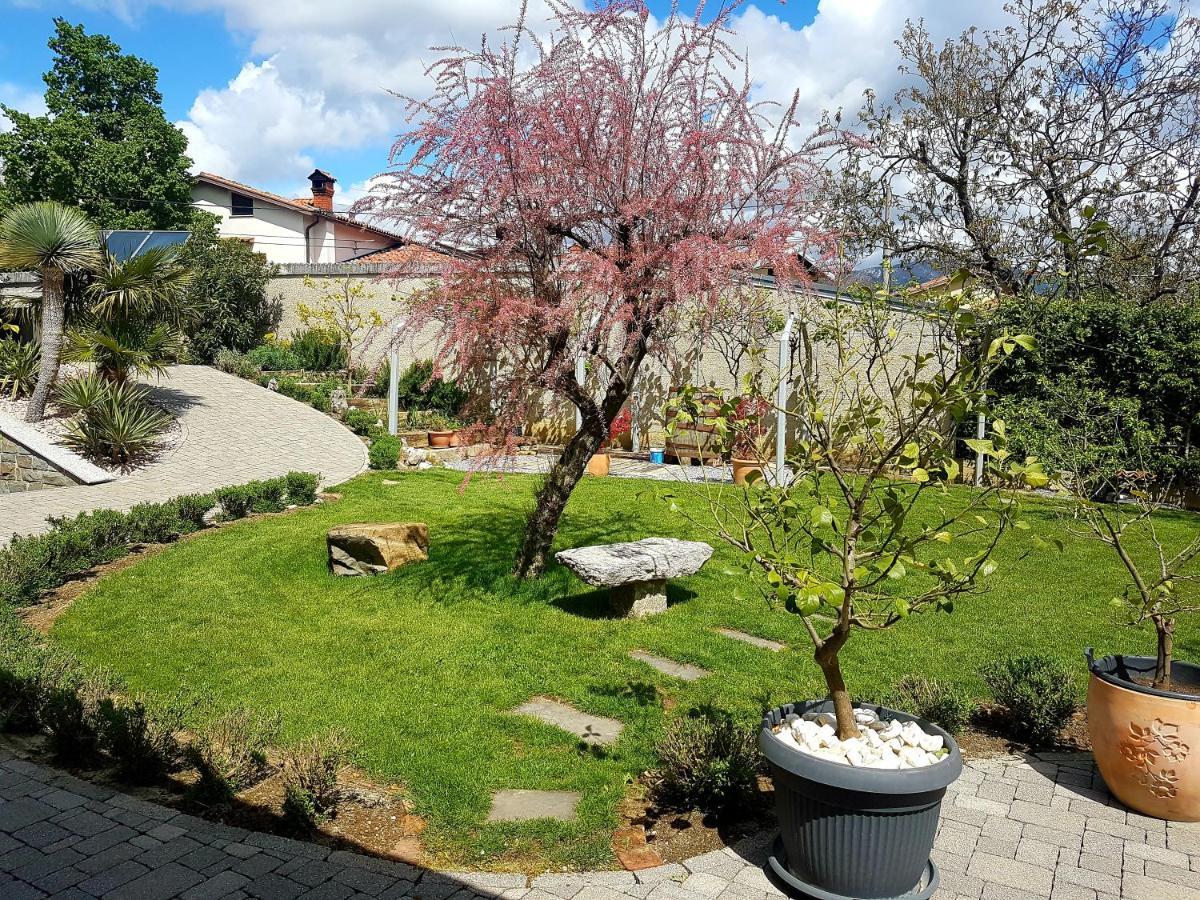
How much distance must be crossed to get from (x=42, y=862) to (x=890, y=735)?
11.3ft

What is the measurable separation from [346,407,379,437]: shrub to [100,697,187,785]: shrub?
11682mm

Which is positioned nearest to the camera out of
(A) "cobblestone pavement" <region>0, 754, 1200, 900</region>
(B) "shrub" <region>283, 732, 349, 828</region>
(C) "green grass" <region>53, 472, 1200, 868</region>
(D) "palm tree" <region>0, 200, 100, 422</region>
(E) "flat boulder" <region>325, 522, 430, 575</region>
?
(A) "cobblestone pavement" <region>0, 754, 1200, 900</region>

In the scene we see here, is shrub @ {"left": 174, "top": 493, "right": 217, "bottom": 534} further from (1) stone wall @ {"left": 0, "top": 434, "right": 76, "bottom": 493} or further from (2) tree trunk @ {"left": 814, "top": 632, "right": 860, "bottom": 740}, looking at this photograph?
(2) tree trunk @ {"left": 814, "top": 632, "right": 860, "bottom": 740}

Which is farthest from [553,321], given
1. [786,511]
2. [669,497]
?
[786,511]

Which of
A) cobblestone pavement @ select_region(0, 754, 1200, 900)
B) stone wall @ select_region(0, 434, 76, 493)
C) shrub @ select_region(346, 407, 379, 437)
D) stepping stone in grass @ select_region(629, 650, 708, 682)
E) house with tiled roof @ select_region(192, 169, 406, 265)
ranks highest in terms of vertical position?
house with tiled roof @ select_region(192, 169, 406, 265)

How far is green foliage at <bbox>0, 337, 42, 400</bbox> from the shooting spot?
14086 mm

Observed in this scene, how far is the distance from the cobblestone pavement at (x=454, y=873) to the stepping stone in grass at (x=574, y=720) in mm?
Result: 1214

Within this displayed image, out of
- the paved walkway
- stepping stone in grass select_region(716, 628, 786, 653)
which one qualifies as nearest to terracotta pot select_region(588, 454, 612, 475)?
the paved walkway

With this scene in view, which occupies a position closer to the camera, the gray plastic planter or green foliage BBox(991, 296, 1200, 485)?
the gray plastic planter

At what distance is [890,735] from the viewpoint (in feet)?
11.3

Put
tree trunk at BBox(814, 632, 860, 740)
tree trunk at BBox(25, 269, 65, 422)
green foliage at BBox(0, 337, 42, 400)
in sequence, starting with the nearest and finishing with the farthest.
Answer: tree trunk at BBox(814, 632, 860, 740), tree trunk at BBox(25, 269, 65, 422), green foliage at BBox(0, 337, 42, 400)

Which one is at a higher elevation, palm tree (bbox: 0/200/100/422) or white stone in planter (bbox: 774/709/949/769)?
palm tree (bbox: 0/200/100/422)

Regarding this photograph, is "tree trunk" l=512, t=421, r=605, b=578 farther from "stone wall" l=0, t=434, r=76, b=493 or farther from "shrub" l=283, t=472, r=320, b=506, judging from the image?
"stone wall" l=0, t=434, r=76, b=493

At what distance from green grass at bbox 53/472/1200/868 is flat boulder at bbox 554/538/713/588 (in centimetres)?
40
